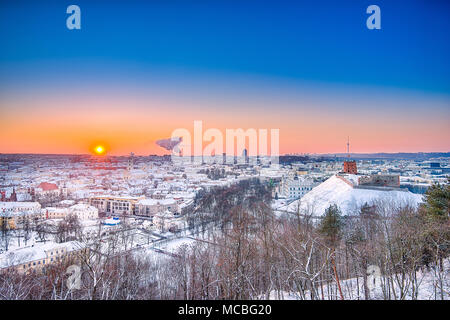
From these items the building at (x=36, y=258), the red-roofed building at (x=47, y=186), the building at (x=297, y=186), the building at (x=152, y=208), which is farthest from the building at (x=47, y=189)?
the building at (x=297, y=186)

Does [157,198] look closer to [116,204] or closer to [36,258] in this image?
[116,204]

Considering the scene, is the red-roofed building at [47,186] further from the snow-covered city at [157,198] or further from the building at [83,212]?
the building at [83,212]

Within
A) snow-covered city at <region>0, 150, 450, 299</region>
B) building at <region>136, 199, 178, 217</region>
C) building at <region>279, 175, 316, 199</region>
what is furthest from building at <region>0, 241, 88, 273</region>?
building at <region>279, 175, 316, 199</region>

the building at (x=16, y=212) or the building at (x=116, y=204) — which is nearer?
the building at (x=16, y=212)

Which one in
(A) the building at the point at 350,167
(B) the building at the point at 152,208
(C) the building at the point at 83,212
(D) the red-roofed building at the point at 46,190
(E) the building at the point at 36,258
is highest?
(A) the building at the point at 350,167

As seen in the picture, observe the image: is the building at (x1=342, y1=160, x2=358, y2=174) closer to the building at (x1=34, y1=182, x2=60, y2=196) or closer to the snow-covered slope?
the snow-covered slope

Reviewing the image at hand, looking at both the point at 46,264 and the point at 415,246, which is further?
Result: the point at 46,264
